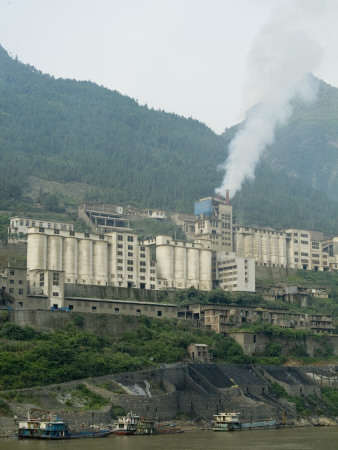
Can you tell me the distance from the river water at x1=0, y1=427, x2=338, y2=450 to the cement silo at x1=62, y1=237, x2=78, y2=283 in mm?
34839

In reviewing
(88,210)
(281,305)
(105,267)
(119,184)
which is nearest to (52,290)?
(105,267)

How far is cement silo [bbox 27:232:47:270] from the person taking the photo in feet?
328

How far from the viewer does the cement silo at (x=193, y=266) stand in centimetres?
11288

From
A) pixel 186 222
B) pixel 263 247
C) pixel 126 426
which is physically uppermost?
pixel 186 222

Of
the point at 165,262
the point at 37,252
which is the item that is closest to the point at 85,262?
the point at 37,252

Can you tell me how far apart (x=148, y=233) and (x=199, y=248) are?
21.1m

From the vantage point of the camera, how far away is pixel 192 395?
76.7 metres

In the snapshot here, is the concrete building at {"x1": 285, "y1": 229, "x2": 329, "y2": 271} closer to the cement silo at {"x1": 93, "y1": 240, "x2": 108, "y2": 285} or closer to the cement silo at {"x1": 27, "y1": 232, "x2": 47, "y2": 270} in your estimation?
the cement silo at {"x1": 93, "y1": 240, "x2": 108, "y2": 285}

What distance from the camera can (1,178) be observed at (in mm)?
144750

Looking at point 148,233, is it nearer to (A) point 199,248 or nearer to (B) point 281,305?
(A) point 199,248

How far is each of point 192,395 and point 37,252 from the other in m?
31.8

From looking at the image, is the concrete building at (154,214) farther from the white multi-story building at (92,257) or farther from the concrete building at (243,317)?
the concrete building at (243,317)

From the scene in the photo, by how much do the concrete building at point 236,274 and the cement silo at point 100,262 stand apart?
18287 mm

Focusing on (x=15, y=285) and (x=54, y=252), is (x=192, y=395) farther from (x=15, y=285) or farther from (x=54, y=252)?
(x=54, y=252)
